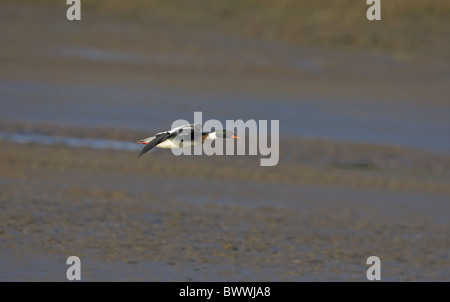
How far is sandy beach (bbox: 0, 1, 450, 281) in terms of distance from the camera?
314 inches

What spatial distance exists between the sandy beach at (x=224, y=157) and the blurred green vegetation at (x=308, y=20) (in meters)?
0.06

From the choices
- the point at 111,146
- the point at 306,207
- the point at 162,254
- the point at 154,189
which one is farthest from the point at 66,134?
the point at 162,254

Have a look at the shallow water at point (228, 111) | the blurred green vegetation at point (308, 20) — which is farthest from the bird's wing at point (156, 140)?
the blurred green vegetation at point (308, 20)

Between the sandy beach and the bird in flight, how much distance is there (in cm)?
116

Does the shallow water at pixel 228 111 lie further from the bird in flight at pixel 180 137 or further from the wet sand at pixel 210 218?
the bird in flight at pixel 180 137

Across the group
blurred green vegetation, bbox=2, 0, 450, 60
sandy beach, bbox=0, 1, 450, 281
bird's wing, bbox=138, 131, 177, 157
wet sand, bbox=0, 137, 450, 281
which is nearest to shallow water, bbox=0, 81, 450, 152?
sandy beach, bbox=0, 1, 450, 281

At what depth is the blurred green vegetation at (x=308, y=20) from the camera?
61.9ft

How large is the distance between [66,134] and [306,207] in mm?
4225

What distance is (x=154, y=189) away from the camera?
10078 millimetres

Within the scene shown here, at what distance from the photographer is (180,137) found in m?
6.88

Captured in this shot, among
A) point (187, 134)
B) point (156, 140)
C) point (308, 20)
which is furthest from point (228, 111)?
point (156, 140)

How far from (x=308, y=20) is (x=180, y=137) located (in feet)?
45.4
